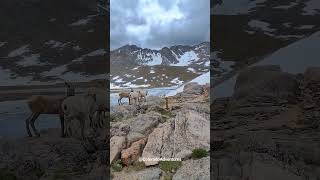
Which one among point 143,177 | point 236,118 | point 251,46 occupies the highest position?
point 251,46

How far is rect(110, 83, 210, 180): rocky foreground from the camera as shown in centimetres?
630

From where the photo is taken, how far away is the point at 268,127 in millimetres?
6129

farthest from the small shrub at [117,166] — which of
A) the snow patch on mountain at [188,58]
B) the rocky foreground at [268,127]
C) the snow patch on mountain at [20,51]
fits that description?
the snow patch on mountain at [20,51]

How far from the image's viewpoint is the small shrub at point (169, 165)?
6.32m

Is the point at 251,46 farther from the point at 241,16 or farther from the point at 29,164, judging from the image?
the point at 29,164

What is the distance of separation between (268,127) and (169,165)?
1472mm

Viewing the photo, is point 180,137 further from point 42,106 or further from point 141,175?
point 42,106

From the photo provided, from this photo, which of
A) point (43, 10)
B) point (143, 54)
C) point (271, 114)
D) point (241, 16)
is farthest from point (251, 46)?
point (43, 10)

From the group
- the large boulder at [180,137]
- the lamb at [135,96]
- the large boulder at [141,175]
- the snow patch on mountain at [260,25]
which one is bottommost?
the large boulder at [141,175]

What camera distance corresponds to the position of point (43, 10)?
638cm

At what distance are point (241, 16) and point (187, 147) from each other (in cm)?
200

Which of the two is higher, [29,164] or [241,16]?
[241,16]

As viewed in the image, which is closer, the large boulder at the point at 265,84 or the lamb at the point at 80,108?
the large boulder at the point at 265,84

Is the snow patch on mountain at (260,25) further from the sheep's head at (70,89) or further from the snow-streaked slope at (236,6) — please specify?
the sheep's head at (70,89)
